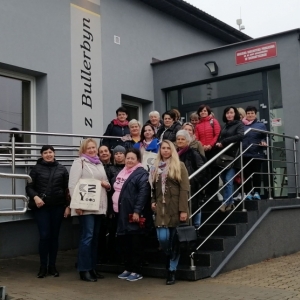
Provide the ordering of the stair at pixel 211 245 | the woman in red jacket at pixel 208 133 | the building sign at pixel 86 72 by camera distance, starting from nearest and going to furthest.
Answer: the stair at pixel 211 245, the woman in red jacket at pixel 208 133, the building sign at pixel 86 72

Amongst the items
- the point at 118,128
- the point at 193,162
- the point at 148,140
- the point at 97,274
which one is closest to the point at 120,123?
the point at 118,128

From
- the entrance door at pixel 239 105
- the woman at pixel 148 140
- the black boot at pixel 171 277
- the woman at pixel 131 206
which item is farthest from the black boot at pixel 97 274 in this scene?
the entrance door at pixel 239 105

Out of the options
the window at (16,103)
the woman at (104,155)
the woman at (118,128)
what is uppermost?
the window at (16,103)

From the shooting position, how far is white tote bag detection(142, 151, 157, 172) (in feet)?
23.4

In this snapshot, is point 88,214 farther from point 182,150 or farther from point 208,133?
point 208,133

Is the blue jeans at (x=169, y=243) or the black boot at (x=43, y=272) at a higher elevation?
the blue jeans at (x=169, y=243)

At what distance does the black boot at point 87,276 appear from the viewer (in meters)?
6.48

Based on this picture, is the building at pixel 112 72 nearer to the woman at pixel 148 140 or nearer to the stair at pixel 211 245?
the stair at pixel 211 245

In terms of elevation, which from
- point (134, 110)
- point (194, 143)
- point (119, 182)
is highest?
point (134, 110)

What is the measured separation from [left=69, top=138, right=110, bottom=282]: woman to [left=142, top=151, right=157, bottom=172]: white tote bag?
0.71m

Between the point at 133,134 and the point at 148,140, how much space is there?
0.42 metres

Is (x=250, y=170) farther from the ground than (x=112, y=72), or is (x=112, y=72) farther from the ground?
(x=112, y=72)

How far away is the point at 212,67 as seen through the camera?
1114 cm

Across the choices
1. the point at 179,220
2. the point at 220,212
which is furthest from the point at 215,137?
the point at 179,220
